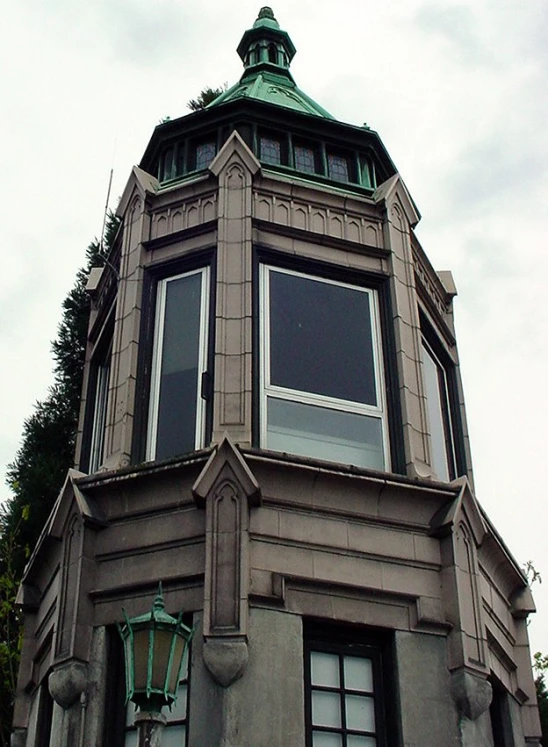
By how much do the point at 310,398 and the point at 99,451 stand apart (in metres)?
3.95

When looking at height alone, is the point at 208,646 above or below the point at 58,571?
below

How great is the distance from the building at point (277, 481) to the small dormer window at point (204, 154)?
0.16 feet

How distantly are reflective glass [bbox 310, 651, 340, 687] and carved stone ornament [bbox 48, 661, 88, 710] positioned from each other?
254cm

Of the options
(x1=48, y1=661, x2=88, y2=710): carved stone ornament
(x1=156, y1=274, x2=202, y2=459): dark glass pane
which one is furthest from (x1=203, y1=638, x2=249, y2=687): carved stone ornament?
(x1=156, y1=274, x2=202, y2=459): dark glass pane

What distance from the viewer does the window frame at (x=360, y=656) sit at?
12391 mm

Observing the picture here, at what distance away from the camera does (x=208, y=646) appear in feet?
39.2

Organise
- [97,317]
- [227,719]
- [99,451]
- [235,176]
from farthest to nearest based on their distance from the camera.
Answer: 1. [97,317]
2. [99,451]
3. [235,176]
4. [227,719]

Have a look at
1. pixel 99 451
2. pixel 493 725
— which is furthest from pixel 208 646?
pixel 99 451

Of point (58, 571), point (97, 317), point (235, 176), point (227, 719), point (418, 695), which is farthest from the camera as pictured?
point (97, 317)

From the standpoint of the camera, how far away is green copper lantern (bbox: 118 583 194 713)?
363 inches

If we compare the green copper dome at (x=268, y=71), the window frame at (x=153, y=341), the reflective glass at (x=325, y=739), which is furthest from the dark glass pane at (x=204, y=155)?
the reflective glass at (x=325, y=739)

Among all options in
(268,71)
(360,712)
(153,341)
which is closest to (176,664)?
(360,712)

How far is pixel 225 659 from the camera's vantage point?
466 inches

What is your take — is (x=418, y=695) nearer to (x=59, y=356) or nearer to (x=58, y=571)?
(x=58, y=571)
